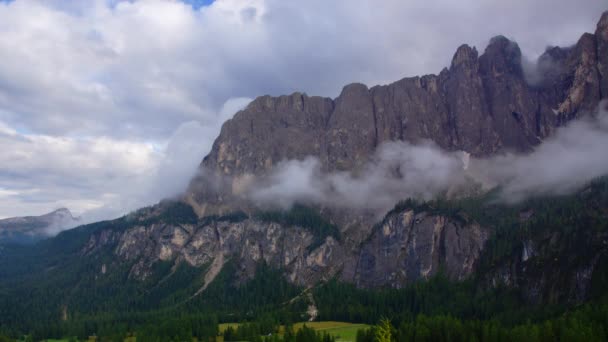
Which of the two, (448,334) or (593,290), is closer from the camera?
(448,334)

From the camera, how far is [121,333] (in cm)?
19750

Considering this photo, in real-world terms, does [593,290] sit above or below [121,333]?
above

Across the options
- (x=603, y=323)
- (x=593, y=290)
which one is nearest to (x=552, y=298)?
(x=593, y=290)

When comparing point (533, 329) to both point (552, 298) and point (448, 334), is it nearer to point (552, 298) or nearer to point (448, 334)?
point (448, 334)

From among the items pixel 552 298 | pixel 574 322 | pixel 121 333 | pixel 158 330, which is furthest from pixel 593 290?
pixel 121 333

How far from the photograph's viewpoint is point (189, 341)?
569ft

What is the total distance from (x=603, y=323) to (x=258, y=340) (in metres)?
88.9

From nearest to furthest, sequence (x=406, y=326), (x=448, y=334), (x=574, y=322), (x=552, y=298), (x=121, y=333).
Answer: (x=574, y=322), (x=448, y=334), (x=406, y=326), (x=552, y=298), (x=121, y=333)

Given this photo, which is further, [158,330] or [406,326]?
[158,330]

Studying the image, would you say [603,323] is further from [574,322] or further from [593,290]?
[593,290]

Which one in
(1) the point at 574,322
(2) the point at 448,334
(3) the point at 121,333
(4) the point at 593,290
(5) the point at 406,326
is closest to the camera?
(1) the point at 574,322


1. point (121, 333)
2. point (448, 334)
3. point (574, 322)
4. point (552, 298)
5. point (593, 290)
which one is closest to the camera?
point (574, 322)

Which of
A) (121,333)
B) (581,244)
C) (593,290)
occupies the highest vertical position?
(581,244)

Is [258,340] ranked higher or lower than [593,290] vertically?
lower
